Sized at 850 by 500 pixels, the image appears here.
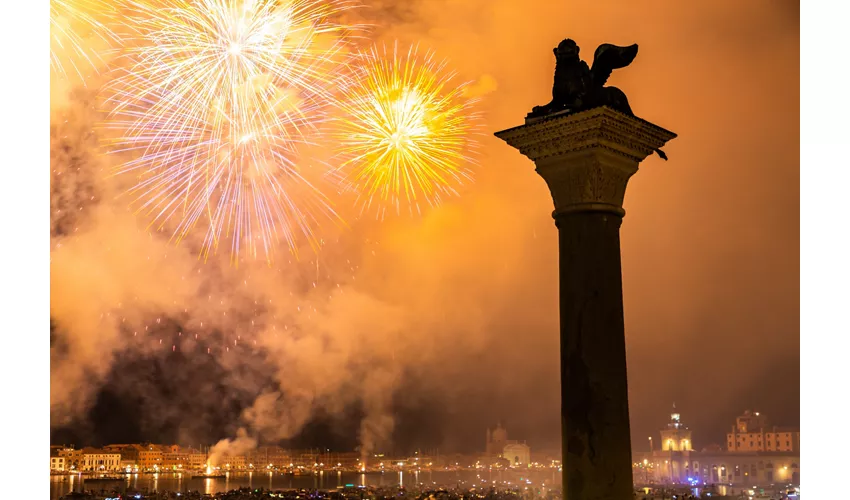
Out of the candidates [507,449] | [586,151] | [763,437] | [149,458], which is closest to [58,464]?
[149,458]

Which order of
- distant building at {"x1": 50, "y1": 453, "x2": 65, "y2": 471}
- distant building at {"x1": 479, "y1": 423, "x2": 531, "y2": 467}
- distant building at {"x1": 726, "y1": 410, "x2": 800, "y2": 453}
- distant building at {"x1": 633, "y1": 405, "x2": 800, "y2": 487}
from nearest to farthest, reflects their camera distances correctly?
distant building at {"x1": 726, "y1": 410, "x2": 800, "y2": 453} → distant building at {"x1": 633, "y1": 405, "x2": 800, "y2": 487} → distant building at {"x1": 479, "y1": 423, "x2": 531, "y2": 467} → distant building at {"x1": 50, "y1": 453, "x2": 65, "y2": 471}

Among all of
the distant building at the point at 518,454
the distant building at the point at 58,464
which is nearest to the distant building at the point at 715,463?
the distant building at the point at 518,454

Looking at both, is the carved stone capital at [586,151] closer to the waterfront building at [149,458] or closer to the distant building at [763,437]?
the distant building at [763,437]

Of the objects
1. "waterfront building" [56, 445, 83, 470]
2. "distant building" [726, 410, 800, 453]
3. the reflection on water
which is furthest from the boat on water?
"distant building" [726, 410, 800, 453]

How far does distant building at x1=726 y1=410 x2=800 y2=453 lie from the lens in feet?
116

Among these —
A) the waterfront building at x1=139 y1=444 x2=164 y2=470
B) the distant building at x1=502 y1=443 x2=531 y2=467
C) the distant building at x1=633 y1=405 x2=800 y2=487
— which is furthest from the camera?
the waterfront building at x1=139 y1=444 x2=164 y2=470

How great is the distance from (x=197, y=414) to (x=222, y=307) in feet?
59.0

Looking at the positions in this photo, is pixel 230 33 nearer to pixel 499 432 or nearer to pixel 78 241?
pixel 78 241

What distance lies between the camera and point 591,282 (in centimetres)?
393

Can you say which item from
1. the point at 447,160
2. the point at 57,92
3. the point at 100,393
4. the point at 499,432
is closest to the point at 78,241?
the point at 57,92

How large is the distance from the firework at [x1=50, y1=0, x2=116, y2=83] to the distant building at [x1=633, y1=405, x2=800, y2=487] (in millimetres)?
25125

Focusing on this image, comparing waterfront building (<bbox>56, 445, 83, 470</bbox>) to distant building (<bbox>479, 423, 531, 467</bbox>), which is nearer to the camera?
distant building (<bbox>479, 423, 531, 467</bbox>)

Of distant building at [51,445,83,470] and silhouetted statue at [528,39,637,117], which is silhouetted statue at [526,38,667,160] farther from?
distant building at [51,445,83,470]

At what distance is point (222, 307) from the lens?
2983 cm
